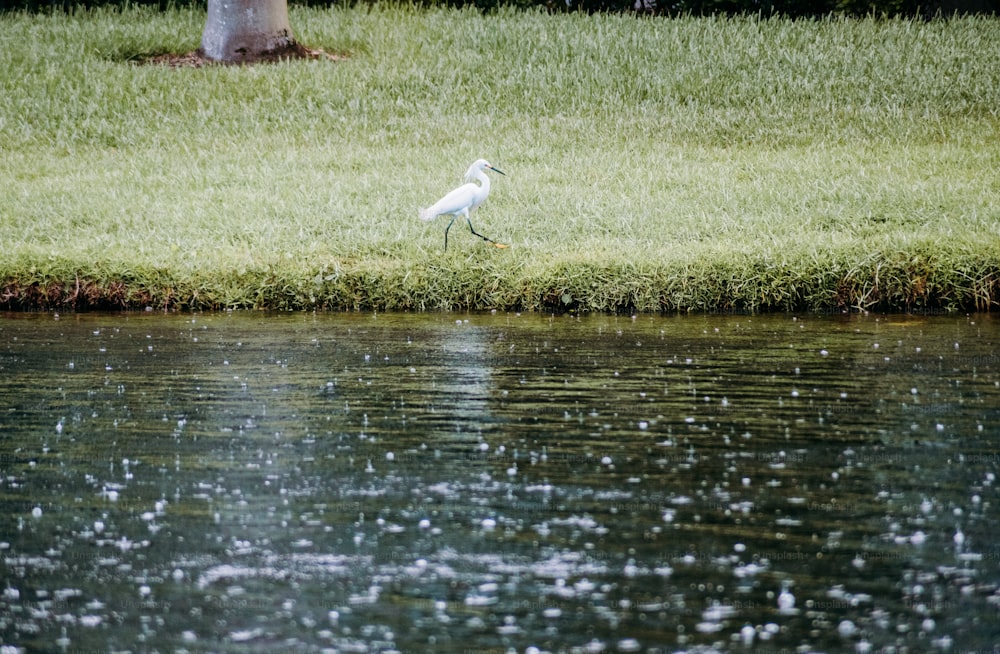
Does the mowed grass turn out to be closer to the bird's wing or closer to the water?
the bird's wing

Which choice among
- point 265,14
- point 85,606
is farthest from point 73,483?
point 265,14

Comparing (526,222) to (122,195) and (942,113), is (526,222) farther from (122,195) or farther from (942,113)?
(942,113)

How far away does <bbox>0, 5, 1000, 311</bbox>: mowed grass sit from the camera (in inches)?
440

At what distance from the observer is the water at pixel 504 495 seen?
4.27 meters

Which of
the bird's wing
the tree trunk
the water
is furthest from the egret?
the tree trunk

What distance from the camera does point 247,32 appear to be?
19.8m

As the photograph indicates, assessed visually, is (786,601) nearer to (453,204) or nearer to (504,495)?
(504,495)

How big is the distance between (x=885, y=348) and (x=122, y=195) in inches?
346

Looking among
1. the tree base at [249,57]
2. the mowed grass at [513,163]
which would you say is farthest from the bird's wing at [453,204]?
the tree base at [249,57]

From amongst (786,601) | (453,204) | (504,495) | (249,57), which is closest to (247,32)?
(249,57)

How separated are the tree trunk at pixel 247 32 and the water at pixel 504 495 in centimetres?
1134

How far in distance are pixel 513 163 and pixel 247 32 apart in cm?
646

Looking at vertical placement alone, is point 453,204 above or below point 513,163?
below

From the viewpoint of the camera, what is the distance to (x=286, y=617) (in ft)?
14.1
